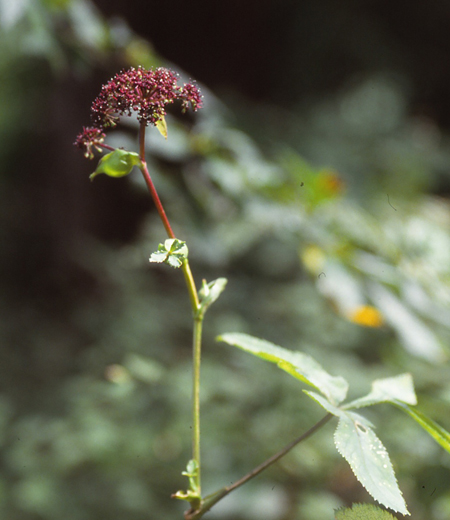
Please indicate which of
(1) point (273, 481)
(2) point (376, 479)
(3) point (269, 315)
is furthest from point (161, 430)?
(2) point (376, 479)

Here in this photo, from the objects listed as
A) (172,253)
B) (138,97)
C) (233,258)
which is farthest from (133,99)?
(233,258)

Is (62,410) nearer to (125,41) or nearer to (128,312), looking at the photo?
(128,312)

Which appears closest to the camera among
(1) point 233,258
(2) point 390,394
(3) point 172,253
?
(3) point 172,253

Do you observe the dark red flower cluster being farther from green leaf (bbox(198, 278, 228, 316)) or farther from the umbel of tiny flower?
green leaf (bbox(198, 278, 228, 316))

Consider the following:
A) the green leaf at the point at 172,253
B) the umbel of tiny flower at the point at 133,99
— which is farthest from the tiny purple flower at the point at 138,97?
the green leaf at the point at 172,253

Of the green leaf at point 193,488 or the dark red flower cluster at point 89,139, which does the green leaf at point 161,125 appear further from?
the green leaf at point 193,488

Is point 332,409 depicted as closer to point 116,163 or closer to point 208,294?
point 208,294
